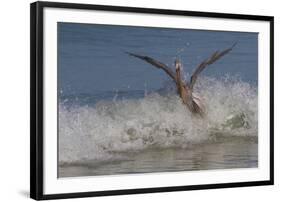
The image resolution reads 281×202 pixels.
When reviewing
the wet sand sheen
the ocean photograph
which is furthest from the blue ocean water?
the wet sand sheen

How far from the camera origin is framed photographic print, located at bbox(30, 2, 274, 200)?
211 inches

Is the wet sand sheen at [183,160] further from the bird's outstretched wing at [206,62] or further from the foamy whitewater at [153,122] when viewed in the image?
the bird's outstretched wing at [206,62]

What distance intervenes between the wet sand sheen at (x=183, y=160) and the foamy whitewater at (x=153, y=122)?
40 millimetres

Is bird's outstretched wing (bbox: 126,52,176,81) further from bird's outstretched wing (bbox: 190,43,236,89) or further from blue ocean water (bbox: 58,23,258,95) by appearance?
bird's outstretched wing (bbox: 190,43,236,89)

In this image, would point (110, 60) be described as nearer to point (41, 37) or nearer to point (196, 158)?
point (41, 37)

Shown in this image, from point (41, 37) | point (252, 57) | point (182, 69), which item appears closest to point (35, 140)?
point (41, 37)

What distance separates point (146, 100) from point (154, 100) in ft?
0.22

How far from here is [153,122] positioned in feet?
18.9

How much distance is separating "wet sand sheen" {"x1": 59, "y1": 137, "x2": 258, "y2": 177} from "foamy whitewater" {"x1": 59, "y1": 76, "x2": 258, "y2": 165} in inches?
1.6

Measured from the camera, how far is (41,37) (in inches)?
208

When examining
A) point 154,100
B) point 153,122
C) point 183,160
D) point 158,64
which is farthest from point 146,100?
point 183,160

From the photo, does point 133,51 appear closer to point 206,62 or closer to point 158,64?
point 158,64

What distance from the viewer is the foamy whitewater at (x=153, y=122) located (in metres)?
5.47

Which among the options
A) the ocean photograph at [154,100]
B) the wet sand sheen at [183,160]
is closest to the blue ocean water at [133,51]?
the ocean photograph at [154,100]
